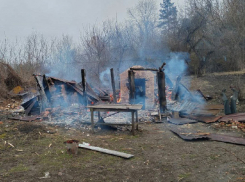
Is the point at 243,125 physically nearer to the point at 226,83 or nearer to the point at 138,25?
the point at 226,83

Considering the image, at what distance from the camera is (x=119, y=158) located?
5.67 metres

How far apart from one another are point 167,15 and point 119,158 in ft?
122

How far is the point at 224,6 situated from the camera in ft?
71.3

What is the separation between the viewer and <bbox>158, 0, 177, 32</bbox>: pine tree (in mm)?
37562

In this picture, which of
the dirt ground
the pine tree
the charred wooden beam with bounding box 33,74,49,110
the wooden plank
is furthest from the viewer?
the pine tree

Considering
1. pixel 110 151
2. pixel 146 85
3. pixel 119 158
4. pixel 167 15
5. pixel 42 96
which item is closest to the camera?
pixel 119 158

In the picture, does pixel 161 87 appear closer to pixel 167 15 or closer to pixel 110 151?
pixel 110 151

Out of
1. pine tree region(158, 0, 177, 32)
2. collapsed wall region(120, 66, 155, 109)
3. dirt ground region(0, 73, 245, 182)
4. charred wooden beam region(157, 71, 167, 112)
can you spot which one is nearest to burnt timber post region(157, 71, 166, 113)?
charred wooden beam region(157, 71, 167, 112)

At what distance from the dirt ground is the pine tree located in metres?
31.8

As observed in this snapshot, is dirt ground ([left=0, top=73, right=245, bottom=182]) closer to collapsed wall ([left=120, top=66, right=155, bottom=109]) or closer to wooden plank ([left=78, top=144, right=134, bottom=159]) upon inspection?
wooden plank ([left=78, top=144, right=134, bottom=159])

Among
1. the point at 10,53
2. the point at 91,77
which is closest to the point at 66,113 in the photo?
the point at 91,77

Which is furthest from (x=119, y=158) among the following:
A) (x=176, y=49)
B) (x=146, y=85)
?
(x=176, y=49)

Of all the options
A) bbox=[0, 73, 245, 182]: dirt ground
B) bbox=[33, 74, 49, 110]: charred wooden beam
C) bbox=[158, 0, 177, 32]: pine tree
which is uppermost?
bbox=[158, 0, 177, 32]: pine tree

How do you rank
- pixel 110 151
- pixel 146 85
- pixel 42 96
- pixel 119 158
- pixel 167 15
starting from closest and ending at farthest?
1. pixel 119 158
2. pixel 110 151
3. pixel 42 96
4. pixel 146 85
5. pixel 167 15
